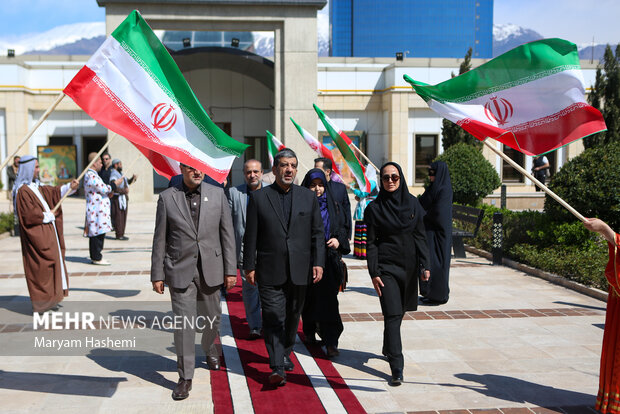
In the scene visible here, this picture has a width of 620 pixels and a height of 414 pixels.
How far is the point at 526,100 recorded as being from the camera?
20.0 ft

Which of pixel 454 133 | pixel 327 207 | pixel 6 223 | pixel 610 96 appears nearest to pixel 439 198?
pixel 327 207

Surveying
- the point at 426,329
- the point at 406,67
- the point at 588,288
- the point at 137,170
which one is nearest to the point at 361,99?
the point at 406,67

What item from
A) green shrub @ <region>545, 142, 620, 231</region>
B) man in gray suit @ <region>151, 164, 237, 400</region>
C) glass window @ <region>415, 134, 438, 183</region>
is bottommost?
man in gray suit @ <region>151, 164, 237, 400</region>

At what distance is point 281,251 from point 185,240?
0.84 m

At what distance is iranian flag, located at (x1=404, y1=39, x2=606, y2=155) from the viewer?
5930 millimetres

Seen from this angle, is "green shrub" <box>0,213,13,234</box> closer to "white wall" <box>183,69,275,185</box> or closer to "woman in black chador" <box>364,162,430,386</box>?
"woman in black chador" <box>364,162,430,386</box>

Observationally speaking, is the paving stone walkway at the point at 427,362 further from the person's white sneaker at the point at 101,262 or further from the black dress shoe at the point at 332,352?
the person's white sneaker at the point at 101,262

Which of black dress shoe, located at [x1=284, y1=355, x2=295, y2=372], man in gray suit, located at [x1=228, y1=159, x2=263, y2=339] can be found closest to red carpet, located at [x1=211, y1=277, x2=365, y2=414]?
black dress shoe, located at [x1=284, y1=355, x2=295, y2=372]

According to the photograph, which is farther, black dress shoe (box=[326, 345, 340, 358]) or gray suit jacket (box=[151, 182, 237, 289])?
black dress shoe (box=[326, 345, 340, 358])

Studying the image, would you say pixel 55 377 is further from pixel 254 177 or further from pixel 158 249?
pixel 254 177

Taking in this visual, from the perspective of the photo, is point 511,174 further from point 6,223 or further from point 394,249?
point 394,249

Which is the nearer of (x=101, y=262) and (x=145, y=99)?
(x=145, y=99)

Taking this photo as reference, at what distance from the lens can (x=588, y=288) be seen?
30.1 feet

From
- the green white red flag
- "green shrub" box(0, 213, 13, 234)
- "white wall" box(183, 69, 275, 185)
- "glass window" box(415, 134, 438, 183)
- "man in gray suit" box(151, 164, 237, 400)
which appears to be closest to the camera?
"man in gray suit" box(151, 164, 237, 400)
